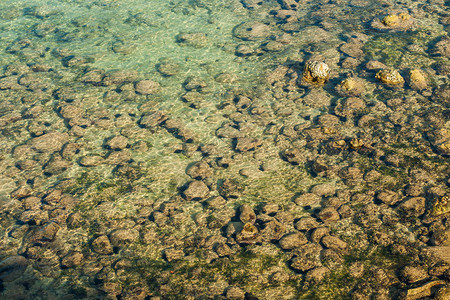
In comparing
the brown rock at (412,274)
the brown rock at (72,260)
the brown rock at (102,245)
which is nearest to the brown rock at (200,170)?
the brown rock at (102,245)

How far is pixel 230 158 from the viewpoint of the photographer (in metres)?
14.0

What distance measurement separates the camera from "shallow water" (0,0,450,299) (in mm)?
10000

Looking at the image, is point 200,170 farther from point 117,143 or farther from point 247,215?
point 117,143

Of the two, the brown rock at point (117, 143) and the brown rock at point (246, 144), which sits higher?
the brown rock at point (246, 144)

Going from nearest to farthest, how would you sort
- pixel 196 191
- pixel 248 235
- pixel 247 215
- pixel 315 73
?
pixel 248 235 → pixel 247 215 → pixel 196 191 → pixel 315 73

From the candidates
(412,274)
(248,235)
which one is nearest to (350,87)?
(248,235)

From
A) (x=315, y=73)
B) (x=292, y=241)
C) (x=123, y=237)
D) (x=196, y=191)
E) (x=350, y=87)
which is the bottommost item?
(x=123, y=237)

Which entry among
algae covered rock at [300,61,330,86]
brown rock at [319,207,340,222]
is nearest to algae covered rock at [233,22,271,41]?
algae covered rock at [300,61,330,86]

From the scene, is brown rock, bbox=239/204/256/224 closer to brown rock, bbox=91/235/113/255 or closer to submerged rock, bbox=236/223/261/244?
submerged rock, bbox=236/223/261/244

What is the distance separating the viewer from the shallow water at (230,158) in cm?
1000

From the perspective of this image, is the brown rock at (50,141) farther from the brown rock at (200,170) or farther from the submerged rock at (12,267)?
the brown rock at (200,170)

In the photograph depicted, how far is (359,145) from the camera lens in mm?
13797

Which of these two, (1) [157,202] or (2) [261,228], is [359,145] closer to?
(2) [261,228]

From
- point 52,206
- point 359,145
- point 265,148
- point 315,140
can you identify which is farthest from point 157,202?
point 359,145
